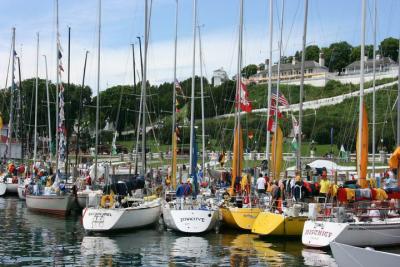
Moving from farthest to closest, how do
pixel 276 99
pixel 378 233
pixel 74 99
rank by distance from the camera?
pixel 74 99, pixel 276 99, pixel 378 233

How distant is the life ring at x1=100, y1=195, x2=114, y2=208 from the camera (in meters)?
28.6

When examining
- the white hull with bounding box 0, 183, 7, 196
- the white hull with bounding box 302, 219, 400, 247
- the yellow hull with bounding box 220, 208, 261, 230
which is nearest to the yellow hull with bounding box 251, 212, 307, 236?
the yellow hull with bounding box 220, 208, 261, 230

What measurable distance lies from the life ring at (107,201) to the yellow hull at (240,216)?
16.1 feet

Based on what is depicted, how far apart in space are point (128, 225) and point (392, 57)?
6019 inches

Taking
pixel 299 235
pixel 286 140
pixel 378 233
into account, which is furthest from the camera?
pixel 286 140

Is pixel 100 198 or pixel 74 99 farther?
pixel 74 99

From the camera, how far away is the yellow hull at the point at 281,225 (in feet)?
85.8

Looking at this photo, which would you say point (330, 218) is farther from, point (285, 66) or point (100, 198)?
point (285, 66)

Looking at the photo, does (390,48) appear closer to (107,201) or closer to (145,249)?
(107,201)

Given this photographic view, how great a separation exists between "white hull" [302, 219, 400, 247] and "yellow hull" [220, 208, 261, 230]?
4.06m

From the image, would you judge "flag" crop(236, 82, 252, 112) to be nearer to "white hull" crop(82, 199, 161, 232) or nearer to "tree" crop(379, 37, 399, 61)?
"white hull" crop(82, 199, 161, 232)

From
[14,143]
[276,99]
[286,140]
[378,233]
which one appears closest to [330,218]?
[378,233]

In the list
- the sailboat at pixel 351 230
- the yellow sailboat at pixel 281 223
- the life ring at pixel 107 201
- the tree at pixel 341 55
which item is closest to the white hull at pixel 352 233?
the sailboat at pixel 351 230

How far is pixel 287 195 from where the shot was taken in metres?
28.4
